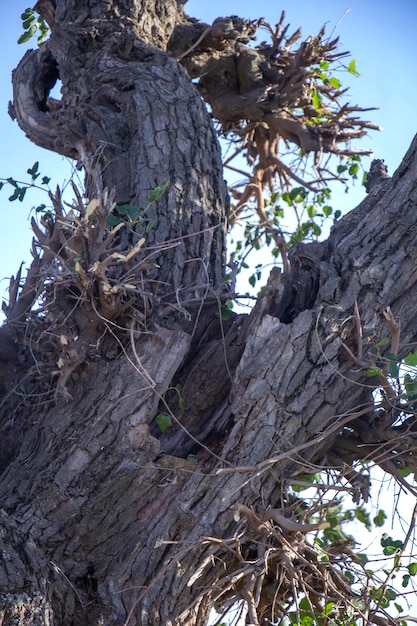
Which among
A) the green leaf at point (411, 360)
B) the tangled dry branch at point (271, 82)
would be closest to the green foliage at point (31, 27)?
the tangled dry branch at point (271, 82)

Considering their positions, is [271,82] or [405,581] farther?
[271,82]

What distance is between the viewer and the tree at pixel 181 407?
8.22ft

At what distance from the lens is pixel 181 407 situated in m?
2.76

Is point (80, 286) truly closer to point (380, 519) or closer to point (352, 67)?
point (380, 519)

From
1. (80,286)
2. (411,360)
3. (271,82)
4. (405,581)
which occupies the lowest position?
(405,581)

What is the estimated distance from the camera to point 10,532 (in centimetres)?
246

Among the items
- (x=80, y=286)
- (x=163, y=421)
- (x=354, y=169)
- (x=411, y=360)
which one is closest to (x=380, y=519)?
(x=411, y=360)

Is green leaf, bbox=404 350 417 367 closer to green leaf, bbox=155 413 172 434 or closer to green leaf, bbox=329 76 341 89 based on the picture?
green leaf, bbox=155 413 172 434

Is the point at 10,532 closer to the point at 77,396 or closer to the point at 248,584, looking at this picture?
the point at 77,396

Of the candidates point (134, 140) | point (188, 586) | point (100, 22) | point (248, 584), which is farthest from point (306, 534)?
point (100, 22)

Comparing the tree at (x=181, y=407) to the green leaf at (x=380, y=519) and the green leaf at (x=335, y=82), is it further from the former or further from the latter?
the green leaf at (x=335, y=82)

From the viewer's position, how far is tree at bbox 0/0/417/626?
8.22 feet

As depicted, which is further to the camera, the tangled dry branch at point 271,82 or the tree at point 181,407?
the tangled dry branch at point 271,82

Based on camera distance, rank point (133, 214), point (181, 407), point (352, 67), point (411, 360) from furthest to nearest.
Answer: point (352, 67)
point (133, 214)
point (181, 407)
point (411, 360)
